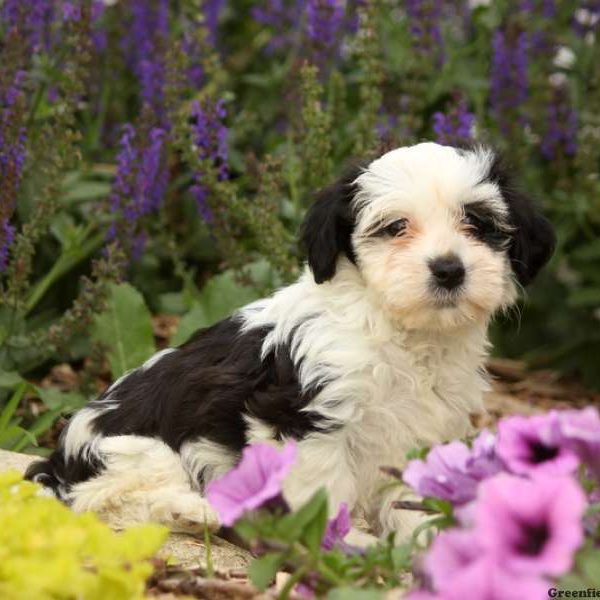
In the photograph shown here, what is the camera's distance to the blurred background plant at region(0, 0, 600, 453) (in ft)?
19.4

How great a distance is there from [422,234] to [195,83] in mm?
3640

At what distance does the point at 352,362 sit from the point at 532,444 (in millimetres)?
1403

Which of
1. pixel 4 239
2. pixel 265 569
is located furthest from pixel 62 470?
pixel 265 569

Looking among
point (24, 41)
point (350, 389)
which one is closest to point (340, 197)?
point (350, 389)

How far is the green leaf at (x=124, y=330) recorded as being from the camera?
5945mm

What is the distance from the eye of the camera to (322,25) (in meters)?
6.91

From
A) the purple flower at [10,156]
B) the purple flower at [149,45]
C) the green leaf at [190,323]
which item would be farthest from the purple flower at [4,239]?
the purple flower at [149,45]

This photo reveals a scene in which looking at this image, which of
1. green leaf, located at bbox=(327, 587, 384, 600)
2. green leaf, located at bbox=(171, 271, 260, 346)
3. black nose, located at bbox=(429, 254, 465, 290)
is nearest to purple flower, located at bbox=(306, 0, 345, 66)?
green leaf, located at bbox=(171, 271, 260, 346)

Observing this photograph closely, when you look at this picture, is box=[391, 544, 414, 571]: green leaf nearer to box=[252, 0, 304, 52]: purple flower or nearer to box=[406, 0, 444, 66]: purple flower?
box=[406, 0, 444, 66]: purple flower

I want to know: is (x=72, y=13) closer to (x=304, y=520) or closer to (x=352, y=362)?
(x=352, y=362)

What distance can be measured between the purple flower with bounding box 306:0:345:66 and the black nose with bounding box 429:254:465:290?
9.87 ft

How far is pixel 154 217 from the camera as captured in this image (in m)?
7.50

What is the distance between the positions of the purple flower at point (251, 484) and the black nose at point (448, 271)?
1.34 metres

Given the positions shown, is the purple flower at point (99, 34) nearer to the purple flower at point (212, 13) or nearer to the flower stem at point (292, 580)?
the purple flower at point (212, 13)
